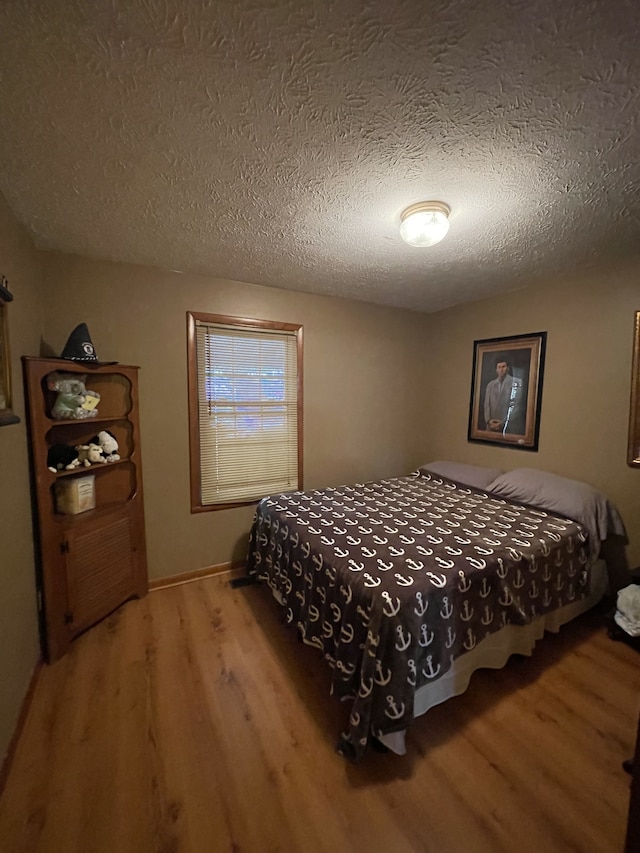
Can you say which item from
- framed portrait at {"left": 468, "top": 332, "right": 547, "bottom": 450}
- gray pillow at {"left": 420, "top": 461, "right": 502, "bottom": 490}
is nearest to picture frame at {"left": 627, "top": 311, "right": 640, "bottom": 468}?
framed portrait at {"left": 468, "top": 332, "right": 547, "bottom": 450}

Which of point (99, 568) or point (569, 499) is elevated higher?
point (569, 499)

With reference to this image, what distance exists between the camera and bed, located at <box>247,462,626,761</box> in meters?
1.29

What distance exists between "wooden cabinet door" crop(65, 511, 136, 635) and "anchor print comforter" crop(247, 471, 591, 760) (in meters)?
0.89

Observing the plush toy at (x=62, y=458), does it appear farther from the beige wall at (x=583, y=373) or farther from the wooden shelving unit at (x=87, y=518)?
the beige wall at (x=583, y=373)

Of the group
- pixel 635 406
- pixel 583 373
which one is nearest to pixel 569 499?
pixel 635 406

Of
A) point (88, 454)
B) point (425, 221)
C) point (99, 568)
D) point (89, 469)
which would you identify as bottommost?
point (99, 568)

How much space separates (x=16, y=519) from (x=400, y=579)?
71.5 inches

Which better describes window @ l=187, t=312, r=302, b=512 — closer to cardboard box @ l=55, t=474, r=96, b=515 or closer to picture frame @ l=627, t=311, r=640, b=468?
cardboard box @ l=55, t=474, r=96, b=515

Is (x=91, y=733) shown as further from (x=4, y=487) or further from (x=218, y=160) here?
(x=218, y=160)

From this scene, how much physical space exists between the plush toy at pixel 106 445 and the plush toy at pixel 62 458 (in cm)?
16

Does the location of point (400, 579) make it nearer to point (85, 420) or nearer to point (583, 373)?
point (85, 420)

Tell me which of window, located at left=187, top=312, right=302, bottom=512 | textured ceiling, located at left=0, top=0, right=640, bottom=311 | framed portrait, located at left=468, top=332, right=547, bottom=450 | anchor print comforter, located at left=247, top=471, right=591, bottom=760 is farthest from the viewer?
framed portrait, located at left=468, top=332, right=547, bottom=450

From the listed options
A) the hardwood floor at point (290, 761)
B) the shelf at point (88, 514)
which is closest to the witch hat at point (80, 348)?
the shelf at point (88, 514)

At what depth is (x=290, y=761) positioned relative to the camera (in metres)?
1.29
